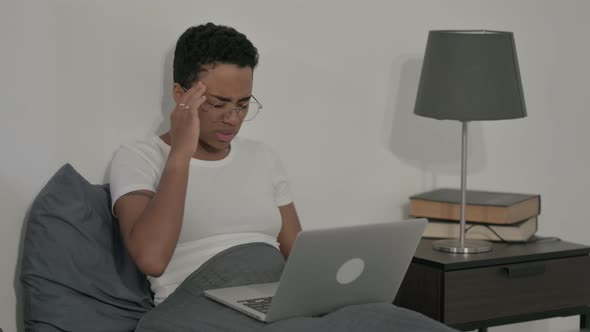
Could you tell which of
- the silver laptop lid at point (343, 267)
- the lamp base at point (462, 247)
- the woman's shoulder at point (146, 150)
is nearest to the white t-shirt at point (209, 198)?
the woman's shoulder at point (146, 150)

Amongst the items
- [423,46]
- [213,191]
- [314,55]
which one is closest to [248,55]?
[213,191]

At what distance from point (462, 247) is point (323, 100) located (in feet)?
1.95

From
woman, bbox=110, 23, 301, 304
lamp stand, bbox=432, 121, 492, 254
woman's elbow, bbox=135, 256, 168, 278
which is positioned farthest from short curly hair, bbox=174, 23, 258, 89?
lamp stand, bbox=432, 121, 492, 254

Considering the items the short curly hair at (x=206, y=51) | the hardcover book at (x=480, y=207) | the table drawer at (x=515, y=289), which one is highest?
the short curly hair at (x=206, y=51)

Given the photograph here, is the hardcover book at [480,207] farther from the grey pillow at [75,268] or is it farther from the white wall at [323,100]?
the grey pillow at [75,268]

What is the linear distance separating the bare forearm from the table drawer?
0.80 m

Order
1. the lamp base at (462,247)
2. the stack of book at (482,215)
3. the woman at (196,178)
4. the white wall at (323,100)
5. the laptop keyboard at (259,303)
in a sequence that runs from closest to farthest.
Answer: the laptop keyboard at (259,303), the woman at (196,178), the white wall at (323,100), the lamp base at (462,247), the stack of book at (482,215)

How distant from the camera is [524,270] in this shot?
8.54ft

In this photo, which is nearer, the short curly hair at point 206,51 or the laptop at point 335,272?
the laptop at point 335,272

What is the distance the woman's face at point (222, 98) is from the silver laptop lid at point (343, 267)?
498 mm

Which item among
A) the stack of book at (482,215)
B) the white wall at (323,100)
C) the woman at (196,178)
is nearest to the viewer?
the woman at (196,178)

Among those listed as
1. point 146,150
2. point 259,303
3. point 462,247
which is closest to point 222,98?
point 146,150

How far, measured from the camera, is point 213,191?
2.28 meters

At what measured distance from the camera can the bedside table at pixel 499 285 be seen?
2518 mm
